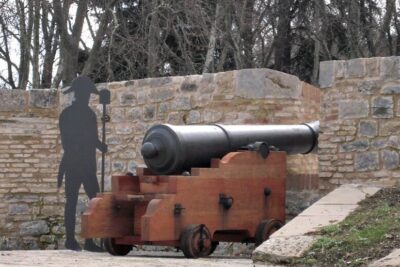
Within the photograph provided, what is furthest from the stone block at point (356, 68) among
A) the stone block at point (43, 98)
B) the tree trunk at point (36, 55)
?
the tree trunk at point (36, 55)

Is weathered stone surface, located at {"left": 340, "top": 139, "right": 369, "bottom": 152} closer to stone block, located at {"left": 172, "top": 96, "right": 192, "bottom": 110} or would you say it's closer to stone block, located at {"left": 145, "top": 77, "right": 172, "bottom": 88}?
stone block, located at {"left": 172, "top": 96, "right": 192, "bottom": 110}

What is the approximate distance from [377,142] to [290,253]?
2.59 m

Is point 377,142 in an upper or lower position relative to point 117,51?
lower

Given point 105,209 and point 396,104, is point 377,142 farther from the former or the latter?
point 105,209

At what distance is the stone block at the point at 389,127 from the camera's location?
9.31 m

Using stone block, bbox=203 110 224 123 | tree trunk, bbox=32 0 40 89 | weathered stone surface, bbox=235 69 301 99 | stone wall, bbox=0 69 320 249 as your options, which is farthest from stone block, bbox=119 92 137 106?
tree trunk, bbox=32 0 40 89

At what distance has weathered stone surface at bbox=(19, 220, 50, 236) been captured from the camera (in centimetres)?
1212

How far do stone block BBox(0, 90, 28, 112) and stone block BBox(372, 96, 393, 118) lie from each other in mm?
4776

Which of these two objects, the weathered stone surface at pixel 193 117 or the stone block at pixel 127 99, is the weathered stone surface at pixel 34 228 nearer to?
the stone block at pixel 127 99

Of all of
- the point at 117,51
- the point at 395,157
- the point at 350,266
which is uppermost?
the point at 117,51

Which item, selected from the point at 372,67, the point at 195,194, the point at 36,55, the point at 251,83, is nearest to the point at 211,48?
the point at 36,55

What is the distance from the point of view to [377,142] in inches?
370

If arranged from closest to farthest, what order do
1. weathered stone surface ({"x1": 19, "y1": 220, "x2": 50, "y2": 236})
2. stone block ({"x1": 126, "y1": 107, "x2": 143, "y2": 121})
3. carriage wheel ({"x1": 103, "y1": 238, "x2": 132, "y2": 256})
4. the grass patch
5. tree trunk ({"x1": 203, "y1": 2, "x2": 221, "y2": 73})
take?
the grass patch, carriage wheel ({"x1": 103, "y1": 238, "x2": 132, "y2": 256}), stone block ({"x1": 126, "y1": 107, "x2": 143, "y2": 121}), weathered stone surface ({"x1": 19, "y1": 220, "x2": 50, "y2": 236}), tree trunk ({"x1": 203, "y1": 2, "x2": 221, "y2": 73})

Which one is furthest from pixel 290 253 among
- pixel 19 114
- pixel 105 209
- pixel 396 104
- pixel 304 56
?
pixel 304 56
